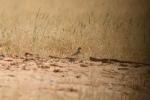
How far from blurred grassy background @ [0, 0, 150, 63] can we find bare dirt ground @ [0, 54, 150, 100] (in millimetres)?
68

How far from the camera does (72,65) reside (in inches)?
99.1

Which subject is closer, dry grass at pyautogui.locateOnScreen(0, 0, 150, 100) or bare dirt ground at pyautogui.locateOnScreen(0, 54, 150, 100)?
bare dirt ground at pyautogui.locateOnScreen(0, 54, 150, 100)

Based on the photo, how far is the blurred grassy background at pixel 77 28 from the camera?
252cm

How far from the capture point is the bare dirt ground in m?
2.34

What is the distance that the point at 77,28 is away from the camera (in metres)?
2.56

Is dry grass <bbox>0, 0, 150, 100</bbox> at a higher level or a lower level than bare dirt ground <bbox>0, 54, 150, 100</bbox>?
higher

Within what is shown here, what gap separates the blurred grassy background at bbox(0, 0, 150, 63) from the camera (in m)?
2.52

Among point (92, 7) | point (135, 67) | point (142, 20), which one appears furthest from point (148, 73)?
point (92, 7)

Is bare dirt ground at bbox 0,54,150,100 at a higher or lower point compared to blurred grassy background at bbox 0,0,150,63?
lower

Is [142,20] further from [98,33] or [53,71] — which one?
[53,71]

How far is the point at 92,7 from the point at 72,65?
408 mm

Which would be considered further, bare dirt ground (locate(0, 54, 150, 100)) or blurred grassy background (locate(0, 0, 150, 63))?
blurred grassy background (locate(0, 0, 150, 63))

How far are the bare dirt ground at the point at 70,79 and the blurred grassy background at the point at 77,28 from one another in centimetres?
7

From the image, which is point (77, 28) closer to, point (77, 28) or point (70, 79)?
point (77, 28)
